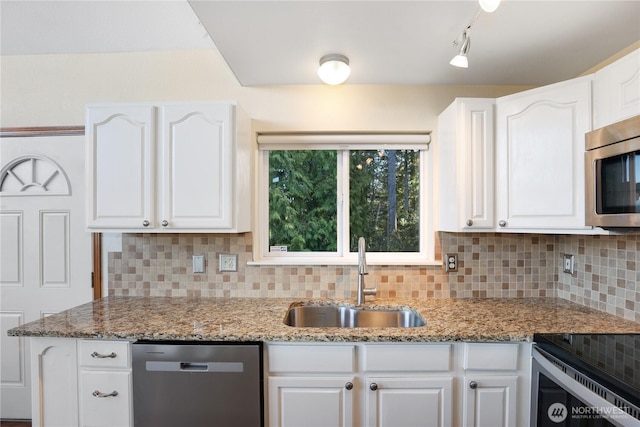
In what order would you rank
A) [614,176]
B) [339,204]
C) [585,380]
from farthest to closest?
[339,204] → [614,176] → [585,380]

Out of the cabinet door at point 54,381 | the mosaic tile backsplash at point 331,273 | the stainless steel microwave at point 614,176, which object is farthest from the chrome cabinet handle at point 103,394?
the stainless steel microwave at point 614,176

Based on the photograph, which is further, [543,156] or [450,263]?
[450,263]

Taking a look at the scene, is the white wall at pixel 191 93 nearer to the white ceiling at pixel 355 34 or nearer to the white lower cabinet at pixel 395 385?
the white ceiling at pixel 355 34

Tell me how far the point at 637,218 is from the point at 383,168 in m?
1.28

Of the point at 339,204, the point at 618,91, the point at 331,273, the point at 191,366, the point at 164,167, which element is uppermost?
the point at 618,91

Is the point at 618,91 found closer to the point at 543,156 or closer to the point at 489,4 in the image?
the point at 543,156

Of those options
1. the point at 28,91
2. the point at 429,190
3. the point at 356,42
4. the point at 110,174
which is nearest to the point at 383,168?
the point at 429,190

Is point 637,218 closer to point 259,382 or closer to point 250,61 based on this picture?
point 259,382

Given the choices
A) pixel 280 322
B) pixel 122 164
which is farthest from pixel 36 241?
pixel 280 322

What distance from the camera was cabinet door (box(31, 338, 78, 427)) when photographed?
4.78 ft

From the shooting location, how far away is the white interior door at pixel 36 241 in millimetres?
2100

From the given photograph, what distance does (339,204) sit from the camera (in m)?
2.15

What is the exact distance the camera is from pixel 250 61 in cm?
172

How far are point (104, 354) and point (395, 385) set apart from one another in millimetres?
1302
